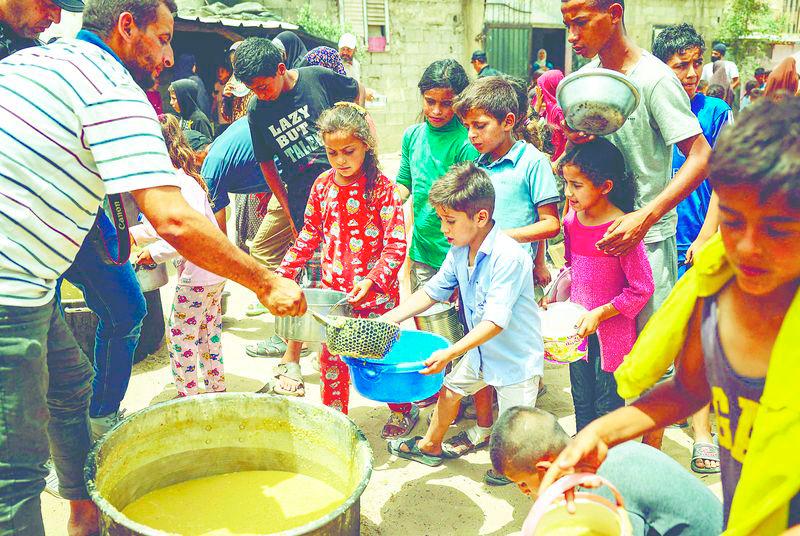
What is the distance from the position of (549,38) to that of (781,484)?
17.5 metres

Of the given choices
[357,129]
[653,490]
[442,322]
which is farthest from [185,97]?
[653,490]

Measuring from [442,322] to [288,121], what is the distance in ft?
5.19

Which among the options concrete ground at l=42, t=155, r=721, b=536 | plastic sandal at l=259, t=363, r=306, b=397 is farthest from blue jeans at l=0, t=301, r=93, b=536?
plastic sandal at l=259, t=363, r=306, b=397

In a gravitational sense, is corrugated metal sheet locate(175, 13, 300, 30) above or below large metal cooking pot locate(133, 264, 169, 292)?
above

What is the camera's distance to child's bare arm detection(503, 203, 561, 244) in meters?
3.04

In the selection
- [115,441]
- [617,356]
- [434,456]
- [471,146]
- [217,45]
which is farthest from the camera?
[217,45]

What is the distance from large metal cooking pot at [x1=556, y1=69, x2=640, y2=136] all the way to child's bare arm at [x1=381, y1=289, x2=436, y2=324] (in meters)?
0.96

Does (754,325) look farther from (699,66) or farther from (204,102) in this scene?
(204,102)

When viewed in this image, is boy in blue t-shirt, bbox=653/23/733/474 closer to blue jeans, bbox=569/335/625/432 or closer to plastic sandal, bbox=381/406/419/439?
blue jeans, bbox=569/335/625/432

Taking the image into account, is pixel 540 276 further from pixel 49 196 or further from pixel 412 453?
pixel 49 196

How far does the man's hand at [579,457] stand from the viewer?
1.41 m

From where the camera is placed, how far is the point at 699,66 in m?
3.84

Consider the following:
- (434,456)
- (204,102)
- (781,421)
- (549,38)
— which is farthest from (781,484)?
(549,38)

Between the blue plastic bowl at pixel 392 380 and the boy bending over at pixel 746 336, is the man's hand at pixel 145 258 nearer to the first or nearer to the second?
the blue plastic bowl at pixel 392 380
